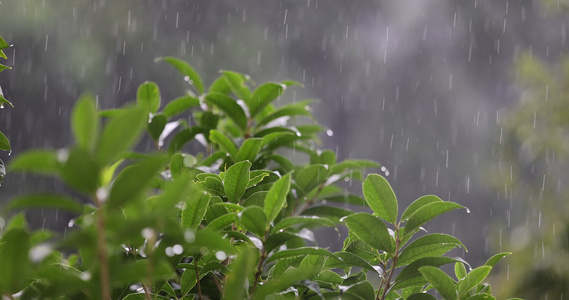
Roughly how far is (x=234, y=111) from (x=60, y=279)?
58 cm

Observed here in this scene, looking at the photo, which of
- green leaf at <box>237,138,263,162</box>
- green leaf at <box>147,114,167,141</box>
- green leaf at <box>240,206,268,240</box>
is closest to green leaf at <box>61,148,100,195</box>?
green leaf at <box>240,206,268,240</box>

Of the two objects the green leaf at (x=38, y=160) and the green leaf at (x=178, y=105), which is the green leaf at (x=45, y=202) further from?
the green leaf at (x=178, y=105)

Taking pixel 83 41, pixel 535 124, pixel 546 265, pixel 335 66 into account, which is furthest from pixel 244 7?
pixel 546 265

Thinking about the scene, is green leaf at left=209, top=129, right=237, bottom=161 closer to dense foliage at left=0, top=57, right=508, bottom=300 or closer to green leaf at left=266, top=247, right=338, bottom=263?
dense foliage at left=0, top=57, right=508, bottom=300

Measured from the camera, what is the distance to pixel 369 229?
592 mm

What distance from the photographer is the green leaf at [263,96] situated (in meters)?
0.92

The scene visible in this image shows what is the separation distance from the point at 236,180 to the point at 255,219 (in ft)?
0.35

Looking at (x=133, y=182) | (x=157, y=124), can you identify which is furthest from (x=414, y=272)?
(x=157, y=124)

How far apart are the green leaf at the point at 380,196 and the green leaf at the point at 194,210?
17cm

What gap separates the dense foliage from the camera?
1.13 ft

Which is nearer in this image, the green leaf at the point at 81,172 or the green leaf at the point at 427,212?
the green leaf at the point at 81,172

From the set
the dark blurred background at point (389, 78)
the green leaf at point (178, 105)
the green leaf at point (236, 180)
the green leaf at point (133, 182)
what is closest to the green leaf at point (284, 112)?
the green leaf at point (178, 105)

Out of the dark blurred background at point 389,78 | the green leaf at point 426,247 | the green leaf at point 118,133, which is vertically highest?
the green leaf at point 118,133

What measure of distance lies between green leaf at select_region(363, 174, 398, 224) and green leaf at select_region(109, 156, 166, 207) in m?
0.29
